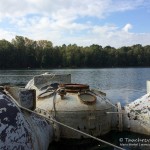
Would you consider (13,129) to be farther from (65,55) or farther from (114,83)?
(65,55)

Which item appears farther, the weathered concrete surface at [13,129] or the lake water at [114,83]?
the lake water at [114,83]

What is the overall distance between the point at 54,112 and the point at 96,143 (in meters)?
1.87

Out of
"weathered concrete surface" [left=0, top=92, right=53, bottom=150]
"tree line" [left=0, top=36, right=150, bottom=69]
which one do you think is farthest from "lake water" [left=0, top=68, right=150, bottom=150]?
"tree line" [left=0, top=36, right=150, bottom=69]

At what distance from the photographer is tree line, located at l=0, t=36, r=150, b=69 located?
404 feet

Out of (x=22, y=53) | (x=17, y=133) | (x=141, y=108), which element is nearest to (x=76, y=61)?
(x=22, y=53)

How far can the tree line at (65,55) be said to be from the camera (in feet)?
404

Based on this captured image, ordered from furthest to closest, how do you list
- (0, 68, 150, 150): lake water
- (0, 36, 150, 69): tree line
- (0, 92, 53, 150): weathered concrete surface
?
(0, 36, 150, 69): tree line
(0, 68, 150, 150): lake water
(0, 92, 53, 150): weathered concrete surface

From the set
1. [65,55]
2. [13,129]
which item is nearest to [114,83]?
[13,129]

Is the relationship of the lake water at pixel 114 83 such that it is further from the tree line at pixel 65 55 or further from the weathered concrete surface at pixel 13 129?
the tree line at pixel 65 55

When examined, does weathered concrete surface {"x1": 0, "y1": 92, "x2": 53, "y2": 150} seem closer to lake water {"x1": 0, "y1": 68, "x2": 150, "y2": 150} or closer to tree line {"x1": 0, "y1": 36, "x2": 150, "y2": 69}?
lake water {"x1": 0, "y1": 68, "x2": 150, "y2": 150}

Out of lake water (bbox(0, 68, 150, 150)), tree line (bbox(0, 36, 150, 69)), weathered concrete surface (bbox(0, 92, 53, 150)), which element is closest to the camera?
weathered concrete surface (bbox(0, 92, 53, 150))

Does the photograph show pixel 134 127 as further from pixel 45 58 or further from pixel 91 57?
pixel 91 57

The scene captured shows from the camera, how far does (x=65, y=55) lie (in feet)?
434

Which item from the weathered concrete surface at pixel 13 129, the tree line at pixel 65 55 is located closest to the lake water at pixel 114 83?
the weathered concrete surface at pixel 13 129
